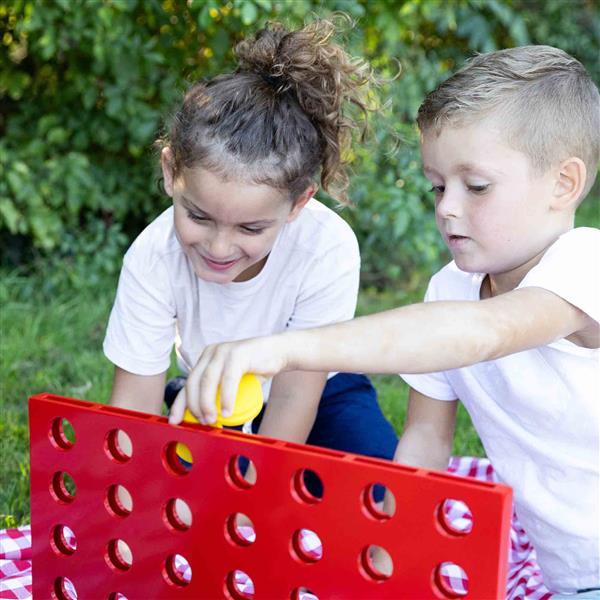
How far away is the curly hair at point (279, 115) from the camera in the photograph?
1.64 meters

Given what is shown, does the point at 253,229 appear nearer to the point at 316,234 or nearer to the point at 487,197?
the point at 316,234

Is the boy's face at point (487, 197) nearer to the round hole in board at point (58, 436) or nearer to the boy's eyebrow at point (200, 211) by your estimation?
the boy's eyebrow at point (200, 211)

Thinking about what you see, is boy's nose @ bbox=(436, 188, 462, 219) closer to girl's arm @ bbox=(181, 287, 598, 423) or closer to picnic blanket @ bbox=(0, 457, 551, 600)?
girl's arm @ bbox=(181, 287, 598, 423)

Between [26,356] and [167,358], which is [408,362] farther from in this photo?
[26,356]

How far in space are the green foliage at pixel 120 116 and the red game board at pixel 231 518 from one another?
82.1 inches

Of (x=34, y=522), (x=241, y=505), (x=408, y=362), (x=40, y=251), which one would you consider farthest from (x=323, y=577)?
(x=40, y=251)

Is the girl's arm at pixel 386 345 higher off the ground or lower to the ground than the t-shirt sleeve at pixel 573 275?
lower

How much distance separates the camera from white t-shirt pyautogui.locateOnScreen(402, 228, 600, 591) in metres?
1.41

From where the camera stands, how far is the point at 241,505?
3.59ft

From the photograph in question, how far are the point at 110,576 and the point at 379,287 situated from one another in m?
2.94

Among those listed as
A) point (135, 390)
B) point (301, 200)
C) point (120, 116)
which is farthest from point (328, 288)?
point (120, 116)

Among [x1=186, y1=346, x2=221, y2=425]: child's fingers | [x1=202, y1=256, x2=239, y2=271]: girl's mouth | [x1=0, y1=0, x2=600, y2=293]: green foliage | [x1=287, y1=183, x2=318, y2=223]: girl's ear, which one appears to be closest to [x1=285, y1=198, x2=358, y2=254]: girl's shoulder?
[x1=287, y1=183, x2=318, y2=223]: girl's ear

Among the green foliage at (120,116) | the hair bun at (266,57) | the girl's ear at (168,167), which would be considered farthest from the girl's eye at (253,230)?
the green foliage at (120,116)

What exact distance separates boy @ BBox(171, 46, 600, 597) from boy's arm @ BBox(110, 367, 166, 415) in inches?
24.0
